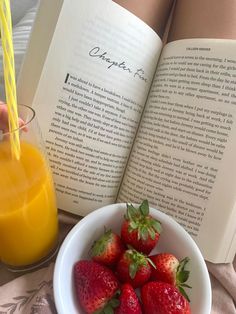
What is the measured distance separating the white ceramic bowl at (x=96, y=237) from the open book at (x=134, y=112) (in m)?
0.03

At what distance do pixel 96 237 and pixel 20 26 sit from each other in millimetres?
449

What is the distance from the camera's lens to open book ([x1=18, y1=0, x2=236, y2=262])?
0.42 metres

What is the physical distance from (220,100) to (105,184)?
17cm

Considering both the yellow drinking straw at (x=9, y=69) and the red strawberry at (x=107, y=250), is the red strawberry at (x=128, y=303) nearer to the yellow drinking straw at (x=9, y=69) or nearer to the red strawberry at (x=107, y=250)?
the red strawberry at (x=107, y=250)

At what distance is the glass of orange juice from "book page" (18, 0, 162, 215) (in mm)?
39

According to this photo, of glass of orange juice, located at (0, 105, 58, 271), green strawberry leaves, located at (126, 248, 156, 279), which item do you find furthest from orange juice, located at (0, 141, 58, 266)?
green strawberry leaves, located at (126, 248, 156, 279)

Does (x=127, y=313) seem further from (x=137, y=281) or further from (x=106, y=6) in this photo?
(x=106, y=6)

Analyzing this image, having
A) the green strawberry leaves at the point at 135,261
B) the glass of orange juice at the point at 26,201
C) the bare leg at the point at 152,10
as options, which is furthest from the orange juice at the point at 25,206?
the bare leg at the point at 152,10

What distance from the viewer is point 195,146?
0.43m

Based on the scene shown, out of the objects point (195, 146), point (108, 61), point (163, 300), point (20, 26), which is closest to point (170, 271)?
point (163, 300)

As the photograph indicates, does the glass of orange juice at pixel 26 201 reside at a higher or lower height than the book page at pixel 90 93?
lower

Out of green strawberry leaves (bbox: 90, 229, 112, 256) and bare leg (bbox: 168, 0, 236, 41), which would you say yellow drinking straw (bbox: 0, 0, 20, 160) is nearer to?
green strawberry leaves (bbox: 90, 229, 112, 256)

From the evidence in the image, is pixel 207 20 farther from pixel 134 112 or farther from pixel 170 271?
pixel 170 271

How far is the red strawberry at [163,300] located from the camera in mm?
359
